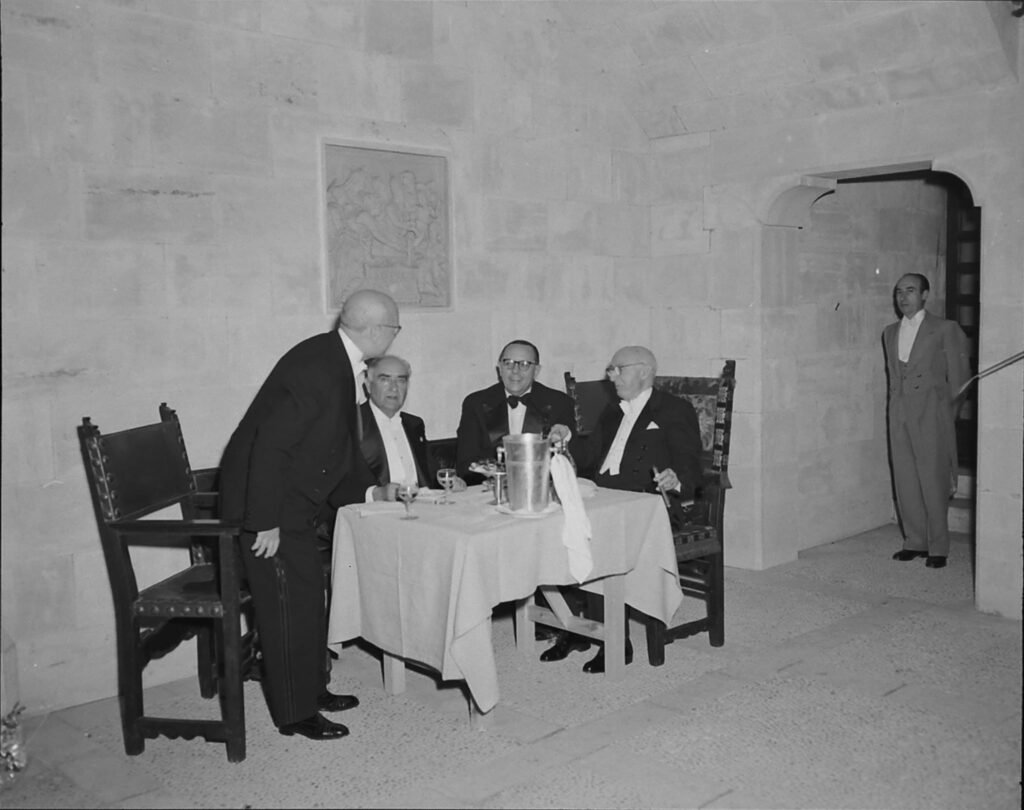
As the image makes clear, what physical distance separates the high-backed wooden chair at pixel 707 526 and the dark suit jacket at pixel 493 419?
0.91 feet

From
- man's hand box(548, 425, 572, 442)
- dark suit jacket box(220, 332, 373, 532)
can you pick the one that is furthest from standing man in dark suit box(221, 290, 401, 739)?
man's hand box(548, 425, 572, 442)

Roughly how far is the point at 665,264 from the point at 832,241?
1.17 metres

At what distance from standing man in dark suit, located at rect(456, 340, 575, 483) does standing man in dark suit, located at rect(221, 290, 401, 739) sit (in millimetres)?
1318

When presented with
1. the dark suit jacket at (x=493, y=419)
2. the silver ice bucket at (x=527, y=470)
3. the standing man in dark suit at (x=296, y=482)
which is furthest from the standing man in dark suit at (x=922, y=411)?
the standing man in dark suit at (x=296, y=482)

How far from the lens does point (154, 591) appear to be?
369 cm

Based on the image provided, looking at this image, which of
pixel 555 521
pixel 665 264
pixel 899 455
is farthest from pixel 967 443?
pixel 555 521

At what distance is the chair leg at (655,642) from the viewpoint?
4426 mm

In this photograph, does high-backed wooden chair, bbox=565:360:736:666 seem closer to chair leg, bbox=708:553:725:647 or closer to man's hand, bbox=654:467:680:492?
chair leg, bbox=708:553:725:647

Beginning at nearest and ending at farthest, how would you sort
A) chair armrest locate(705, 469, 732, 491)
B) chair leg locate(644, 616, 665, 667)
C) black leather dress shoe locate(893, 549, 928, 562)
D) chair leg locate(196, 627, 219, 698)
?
1. chair leg locate(196, 627, 219, 698)
2. chair leg locate(644, 616, 665, 667)
3. chair armrest locate(705, 469, 732, 491)
4. black leather dress shoe locate(893, 549, 928, 562)

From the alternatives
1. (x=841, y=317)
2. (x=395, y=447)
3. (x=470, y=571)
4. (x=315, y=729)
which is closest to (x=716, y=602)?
(x=395, y=447)

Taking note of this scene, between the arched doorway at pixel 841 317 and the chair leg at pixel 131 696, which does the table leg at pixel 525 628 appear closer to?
the chair leg at pixel 131 696

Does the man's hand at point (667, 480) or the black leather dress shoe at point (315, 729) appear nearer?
the black leather dress shoe at point (315, 729)

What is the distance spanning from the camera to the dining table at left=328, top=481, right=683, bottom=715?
3455mm

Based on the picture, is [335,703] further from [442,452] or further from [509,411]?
[509,411]
